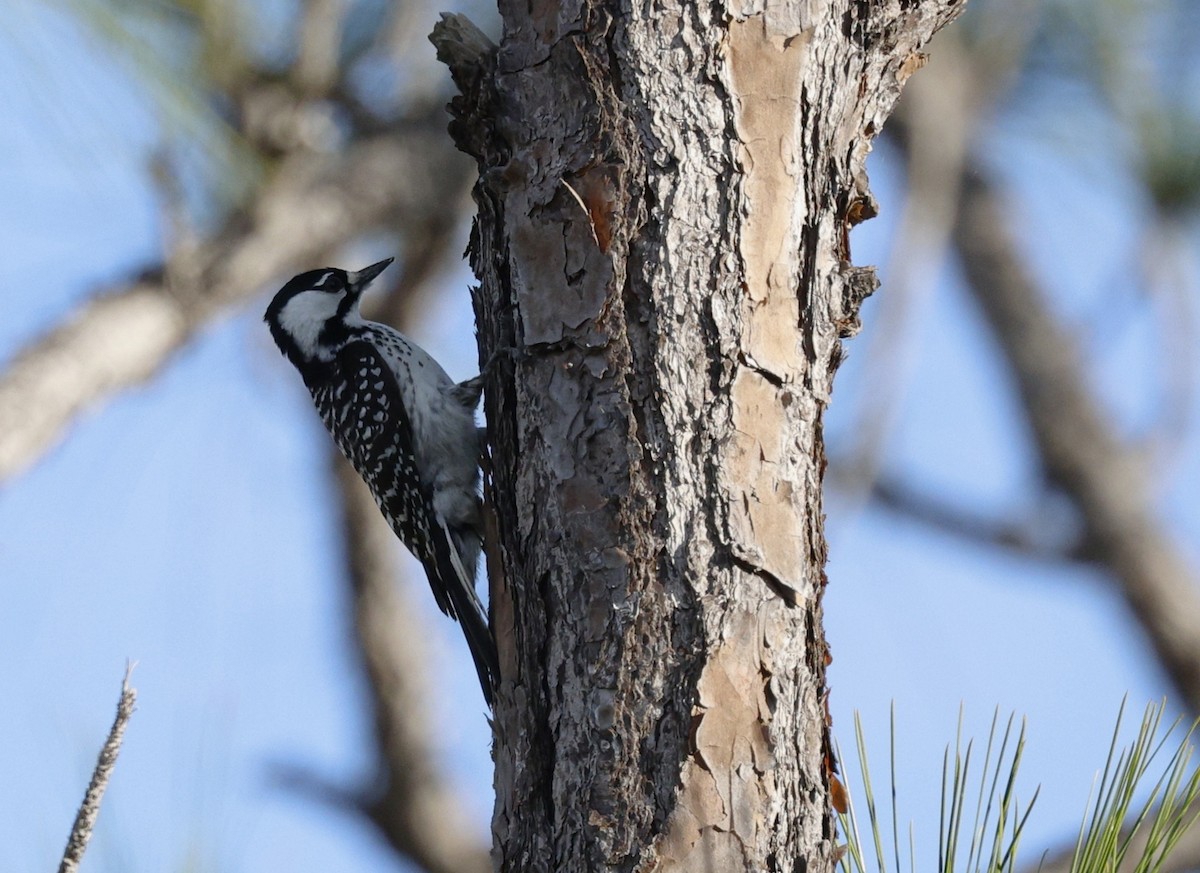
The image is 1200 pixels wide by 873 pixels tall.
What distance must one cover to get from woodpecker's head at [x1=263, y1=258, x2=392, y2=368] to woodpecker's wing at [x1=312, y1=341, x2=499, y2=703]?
0.43ft

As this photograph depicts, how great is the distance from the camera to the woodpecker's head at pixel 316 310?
438cm

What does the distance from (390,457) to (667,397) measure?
1969 millimetres

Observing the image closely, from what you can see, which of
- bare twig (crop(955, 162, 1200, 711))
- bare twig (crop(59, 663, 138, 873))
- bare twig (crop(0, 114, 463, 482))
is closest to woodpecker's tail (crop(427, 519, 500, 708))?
bare twig (crop(0, 114, 463, 482))

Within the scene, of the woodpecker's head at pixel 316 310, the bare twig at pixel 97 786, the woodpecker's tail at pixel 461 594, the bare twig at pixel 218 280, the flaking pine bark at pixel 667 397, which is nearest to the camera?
the bare twig at pixel 97 786

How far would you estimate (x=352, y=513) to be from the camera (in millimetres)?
5934

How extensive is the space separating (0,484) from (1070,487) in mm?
4694

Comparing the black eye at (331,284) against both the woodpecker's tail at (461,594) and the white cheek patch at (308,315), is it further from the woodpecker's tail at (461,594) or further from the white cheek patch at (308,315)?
the woodpecker's tail at (461,594)

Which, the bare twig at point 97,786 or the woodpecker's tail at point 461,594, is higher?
the woodpecker's tail at point 461,594

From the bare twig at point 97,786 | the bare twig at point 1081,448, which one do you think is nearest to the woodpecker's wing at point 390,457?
the bare twig at point 97,786

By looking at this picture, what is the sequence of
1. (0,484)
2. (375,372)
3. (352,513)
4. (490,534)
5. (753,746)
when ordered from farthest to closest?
(352,513) < (375,372) < (0,484) < (490,534) < (753,746)

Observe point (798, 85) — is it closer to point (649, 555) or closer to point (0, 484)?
point (649, 555)

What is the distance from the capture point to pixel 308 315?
4.44 m

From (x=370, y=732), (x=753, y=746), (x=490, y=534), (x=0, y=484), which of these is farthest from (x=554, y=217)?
(x=370, y=732)

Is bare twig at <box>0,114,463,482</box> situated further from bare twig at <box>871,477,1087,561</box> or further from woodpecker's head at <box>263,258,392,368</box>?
bare twig at <box>871,477,1087,561</box>
